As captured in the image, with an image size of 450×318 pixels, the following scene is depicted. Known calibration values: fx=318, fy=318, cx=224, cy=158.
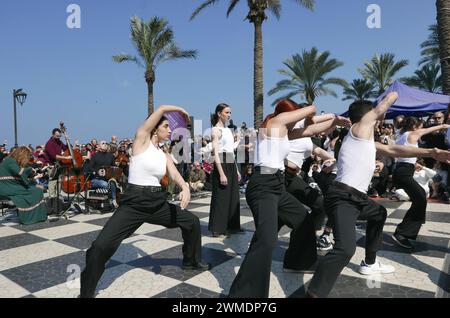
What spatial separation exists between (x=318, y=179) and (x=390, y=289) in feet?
5.44

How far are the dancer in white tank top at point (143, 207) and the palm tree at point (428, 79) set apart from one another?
38.1m

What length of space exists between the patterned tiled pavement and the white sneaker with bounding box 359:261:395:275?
64mm

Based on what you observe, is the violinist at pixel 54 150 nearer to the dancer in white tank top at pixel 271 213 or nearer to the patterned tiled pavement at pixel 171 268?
the patterned tiled pavement at pixel 171 268

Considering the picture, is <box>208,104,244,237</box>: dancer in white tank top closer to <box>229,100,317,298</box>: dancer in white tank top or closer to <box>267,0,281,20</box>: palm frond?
<box>229,100,317,298</box>: dancer in white tank top

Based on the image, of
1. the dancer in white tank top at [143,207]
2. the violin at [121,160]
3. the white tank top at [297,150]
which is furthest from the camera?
the violin at [121,160]

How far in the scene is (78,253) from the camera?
3.88 m

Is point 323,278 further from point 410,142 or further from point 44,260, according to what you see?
point 44,260

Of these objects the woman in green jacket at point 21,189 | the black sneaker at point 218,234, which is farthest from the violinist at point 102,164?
the black sneaker at point 218,234

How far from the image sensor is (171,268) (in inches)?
130

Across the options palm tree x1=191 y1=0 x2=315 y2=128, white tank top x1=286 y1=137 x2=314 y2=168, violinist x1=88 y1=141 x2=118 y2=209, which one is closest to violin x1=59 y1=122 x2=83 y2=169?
violinist x1=88 y1=141 x2=118 y2=209

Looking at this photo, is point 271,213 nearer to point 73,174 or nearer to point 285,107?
point 285,107

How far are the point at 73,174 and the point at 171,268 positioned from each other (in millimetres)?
4767

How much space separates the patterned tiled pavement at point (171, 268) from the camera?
8.93 feet
